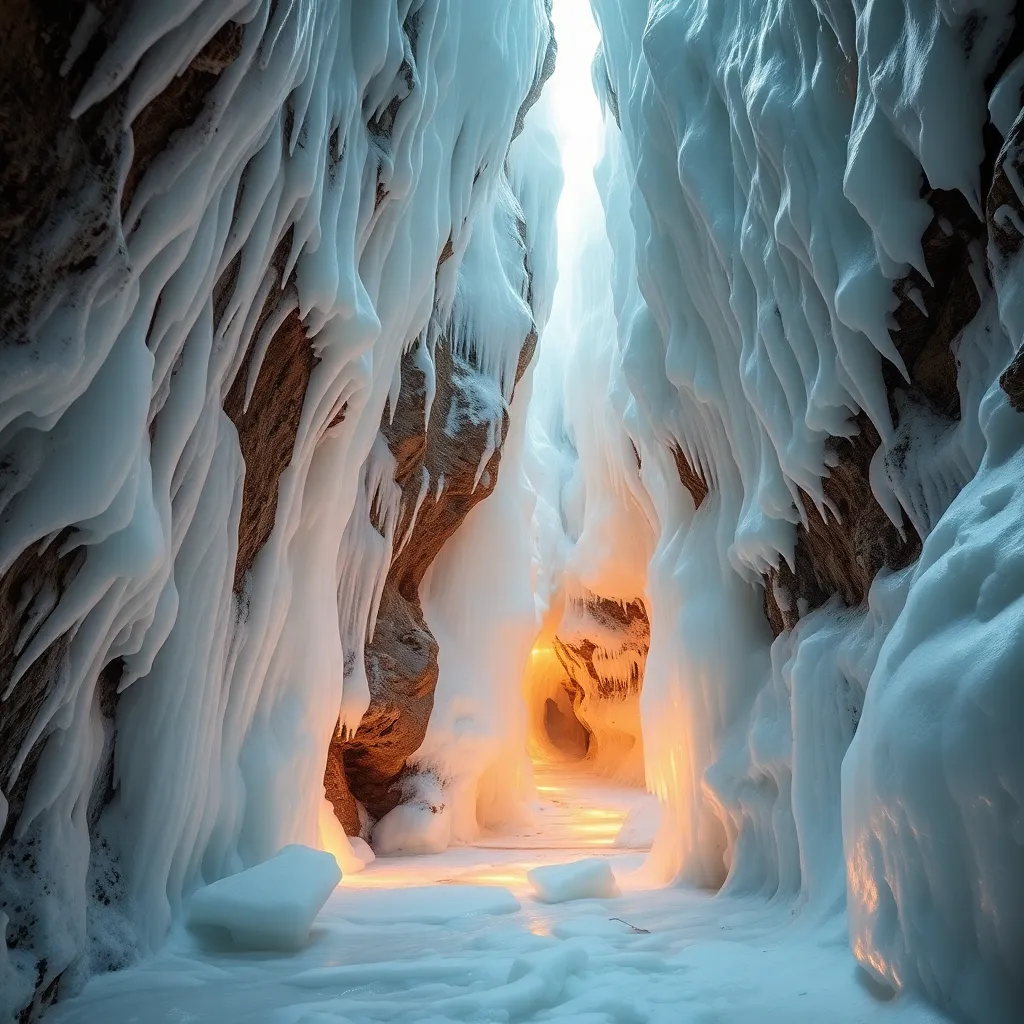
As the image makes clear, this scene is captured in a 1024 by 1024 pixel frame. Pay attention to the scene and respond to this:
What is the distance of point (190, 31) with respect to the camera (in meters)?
1.91

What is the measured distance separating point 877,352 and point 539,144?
772 cm

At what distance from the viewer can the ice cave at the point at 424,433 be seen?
1.99 meters

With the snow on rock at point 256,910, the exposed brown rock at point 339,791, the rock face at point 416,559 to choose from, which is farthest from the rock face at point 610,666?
the snow on rock at point 256,910

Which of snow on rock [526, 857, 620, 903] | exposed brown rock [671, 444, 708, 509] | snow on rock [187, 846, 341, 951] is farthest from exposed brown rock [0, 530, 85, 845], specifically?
exposed brown rock [671, 444, 708, 509]

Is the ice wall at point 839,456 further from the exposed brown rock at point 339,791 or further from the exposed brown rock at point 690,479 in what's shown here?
the exposed brown rock at point 339,791

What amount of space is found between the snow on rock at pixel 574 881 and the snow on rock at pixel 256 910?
1569 mm

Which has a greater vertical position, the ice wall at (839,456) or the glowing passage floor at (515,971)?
the ice wall at (839,456)

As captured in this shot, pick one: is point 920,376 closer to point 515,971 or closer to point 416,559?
point 515,971

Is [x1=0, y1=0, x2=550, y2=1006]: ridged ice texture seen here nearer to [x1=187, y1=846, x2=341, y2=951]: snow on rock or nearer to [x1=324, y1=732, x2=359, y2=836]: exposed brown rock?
[x1=187, y1=846, x2=341, y2=951]: snow on rock

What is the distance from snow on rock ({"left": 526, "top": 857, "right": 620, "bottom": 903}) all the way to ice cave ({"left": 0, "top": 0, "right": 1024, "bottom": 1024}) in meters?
0.02

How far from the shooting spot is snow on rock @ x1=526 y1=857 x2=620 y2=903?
15.0 ft

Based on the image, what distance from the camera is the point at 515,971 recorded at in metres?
2.90

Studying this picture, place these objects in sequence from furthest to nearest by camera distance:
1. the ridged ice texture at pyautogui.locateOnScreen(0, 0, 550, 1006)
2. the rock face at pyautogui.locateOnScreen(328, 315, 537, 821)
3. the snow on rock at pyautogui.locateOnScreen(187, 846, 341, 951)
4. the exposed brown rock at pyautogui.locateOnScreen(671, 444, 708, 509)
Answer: the rock face at pyautogui.locateOnScreen(328, 315, 537, 821)
the exposed brown rock at pyautogui.locateOnScreen(671, 444, 708, 509)
the snow on rock at pyautogui.locateOnScreen(187, 846, 341, 951)
the ridged ice texture at pyautogui.locateOnScreen(0, 0, 550, 1006)

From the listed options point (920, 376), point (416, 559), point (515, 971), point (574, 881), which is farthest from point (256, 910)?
point (416, 559)
